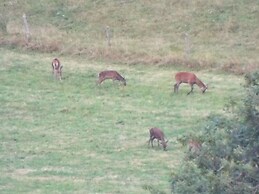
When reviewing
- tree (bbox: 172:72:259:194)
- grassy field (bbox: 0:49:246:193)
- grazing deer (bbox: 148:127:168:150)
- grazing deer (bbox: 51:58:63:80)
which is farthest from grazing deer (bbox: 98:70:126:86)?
tree (bbox: 172:72:259:194)

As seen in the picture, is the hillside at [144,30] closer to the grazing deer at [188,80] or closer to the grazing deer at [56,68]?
the grazing deer at [188,80]

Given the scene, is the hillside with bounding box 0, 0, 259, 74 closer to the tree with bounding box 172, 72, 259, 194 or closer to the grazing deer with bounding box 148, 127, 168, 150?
the grazing deer with bounding box 148, 127, 168, 150

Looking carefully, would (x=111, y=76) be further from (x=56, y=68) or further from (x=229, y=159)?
(x=229, y=159)

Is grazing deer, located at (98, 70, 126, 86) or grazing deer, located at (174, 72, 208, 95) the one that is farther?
grazing deer, located at (98, 70, 126, 86)

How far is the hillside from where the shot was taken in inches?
1131

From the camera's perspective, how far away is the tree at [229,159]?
19.8 feet

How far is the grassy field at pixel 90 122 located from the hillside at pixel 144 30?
0.82 m

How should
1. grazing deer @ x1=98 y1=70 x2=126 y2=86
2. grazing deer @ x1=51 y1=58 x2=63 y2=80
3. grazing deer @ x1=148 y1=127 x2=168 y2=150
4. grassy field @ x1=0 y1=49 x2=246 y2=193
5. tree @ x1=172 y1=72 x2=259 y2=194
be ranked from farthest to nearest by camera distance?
grazing deer @ x1=51 y1=58 x2=63 y2=80 < grazing deer @ x1=98 y1=70 x2=126 y2=86 < grazing deer @ x1=148 y1=127 x2=168 y2=150 < grassy field @ x1=0 y1=49 x2=246 y2=193 < tree @ x1=172 y1=72 x2=259 y2=194

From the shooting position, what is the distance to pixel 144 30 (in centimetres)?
3394

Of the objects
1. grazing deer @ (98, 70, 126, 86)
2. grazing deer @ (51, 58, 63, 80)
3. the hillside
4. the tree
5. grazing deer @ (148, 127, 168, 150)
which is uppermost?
the hillside

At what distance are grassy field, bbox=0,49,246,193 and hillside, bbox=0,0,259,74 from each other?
0.82 metres

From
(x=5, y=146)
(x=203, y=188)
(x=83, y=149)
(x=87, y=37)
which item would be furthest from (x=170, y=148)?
(x=87, y=37)

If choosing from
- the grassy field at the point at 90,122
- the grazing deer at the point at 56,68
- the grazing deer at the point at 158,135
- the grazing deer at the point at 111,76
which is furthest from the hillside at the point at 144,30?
the grazing deer at the point at 158,135

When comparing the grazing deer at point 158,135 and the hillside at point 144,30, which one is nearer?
the grazing deer at point 158,135
